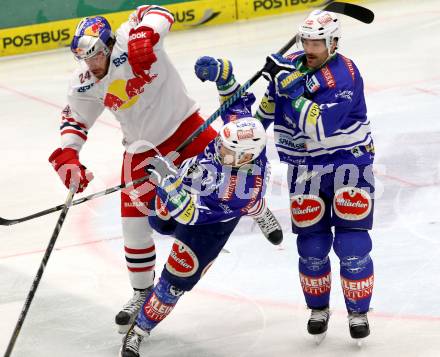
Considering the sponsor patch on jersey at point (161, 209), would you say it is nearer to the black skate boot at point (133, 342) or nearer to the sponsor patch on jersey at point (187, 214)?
the sponsor patch on jersey at point (187, 214)

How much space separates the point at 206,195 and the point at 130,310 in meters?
0.85

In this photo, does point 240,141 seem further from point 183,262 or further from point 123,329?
point 123,329

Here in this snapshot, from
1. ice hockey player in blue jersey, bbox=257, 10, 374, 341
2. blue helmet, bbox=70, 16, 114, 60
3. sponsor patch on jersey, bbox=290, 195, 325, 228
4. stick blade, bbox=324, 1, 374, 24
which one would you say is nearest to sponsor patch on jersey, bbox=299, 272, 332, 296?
ice hockey player in blue jersey, bbox=257, 10, 374, 341

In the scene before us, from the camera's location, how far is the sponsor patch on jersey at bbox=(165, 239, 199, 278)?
165 inches

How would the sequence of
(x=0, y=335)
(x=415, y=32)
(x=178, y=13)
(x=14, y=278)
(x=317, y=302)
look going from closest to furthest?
(x=317, y=302), (x=0, y=335), (x=14, y=278), (x=415, y=32), (x=178, y=13)

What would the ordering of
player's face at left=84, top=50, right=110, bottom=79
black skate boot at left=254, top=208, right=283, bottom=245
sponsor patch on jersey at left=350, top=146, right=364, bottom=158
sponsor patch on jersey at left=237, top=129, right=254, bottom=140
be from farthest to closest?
black skate boot at left=254, top=208, right=283, bottom=245
player's face at left=84, top=50, right=110, bottom=79
sponsor patch on jersey at left=350, top=146, right=364, bottom=158
sponsor patch on jersey at left=237, top=129, right=254, bottom=140

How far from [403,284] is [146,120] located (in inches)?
55.2

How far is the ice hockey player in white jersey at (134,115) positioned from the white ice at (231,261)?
32 centimetres

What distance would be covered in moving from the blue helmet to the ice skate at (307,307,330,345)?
1.41 metres

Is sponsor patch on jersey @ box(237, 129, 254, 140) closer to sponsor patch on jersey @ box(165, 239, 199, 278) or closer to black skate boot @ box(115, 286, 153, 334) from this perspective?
sponsor patch on jersey @ box(165, 239, 199, 278)

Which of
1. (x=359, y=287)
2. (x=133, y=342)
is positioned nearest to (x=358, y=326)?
(x=359, y=287)

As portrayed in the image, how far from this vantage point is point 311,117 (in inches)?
158

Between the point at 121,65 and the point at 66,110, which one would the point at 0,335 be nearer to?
the point at 66,110

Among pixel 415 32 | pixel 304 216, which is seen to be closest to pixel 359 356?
pixel 304 216
